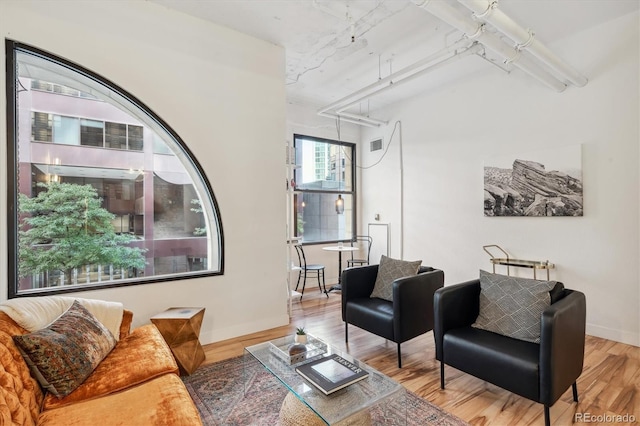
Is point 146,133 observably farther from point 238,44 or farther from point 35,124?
point 238,44

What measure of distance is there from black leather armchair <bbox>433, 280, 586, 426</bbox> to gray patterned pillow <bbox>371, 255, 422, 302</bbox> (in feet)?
2.36

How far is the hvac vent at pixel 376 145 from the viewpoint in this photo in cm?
621

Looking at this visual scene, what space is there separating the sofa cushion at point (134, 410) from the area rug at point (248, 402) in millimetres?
599

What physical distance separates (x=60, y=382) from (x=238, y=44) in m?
3.40

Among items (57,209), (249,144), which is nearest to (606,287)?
(249,144)

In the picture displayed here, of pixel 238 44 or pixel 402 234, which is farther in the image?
pixel 402 234

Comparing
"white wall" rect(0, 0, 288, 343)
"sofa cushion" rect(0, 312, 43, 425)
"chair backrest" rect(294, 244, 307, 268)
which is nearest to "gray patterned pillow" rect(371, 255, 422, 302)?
"white wall" rect(0, 0, 288, 343)

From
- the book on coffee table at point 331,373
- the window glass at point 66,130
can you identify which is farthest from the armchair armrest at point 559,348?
the window glass at point 66,130

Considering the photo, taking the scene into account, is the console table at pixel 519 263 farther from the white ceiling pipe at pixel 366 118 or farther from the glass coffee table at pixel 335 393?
the white ceiling pipe at pixel 366 118

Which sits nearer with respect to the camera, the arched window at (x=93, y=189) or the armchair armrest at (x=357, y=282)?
the arched window at (x=93, y=189)

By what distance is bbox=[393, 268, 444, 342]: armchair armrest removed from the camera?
2834 mm

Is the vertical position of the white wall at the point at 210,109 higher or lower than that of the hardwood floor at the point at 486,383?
higher

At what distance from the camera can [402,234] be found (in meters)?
5.70

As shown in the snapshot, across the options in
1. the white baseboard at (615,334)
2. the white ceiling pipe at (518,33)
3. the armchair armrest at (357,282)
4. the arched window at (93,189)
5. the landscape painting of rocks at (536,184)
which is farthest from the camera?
the landscape painting of rocks at (536,184)
